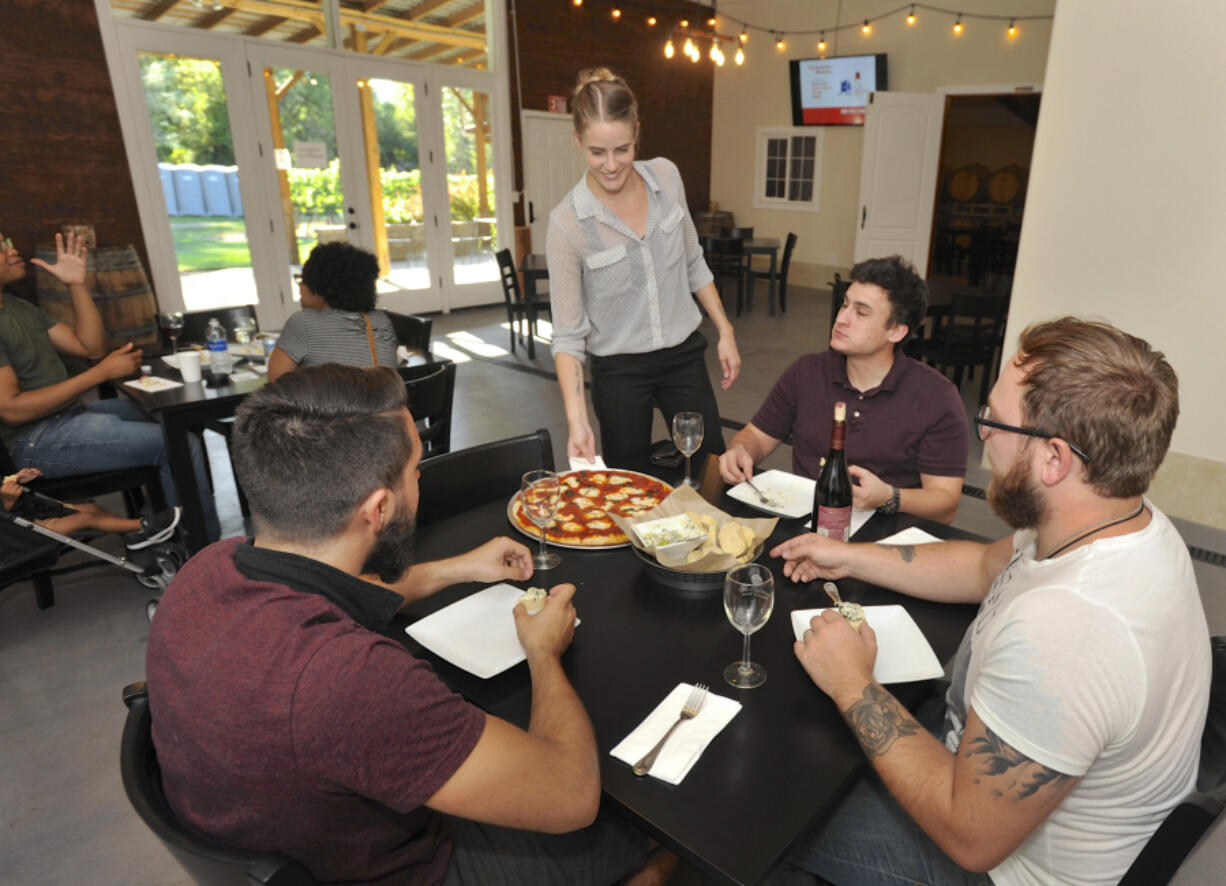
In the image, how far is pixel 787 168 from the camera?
10836 millimetres

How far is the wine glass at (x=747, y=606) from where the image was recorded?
1176mm

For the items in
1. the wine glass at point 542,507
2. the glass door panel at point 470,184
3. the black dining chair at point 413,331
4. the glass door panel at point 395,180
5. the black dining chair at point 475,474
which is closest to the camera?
the wine glass at point 542,507

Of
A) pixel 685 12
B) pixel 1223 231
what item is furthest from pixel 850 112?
pixel 1223 231

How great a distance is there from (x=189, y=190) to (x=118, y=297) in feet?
8.01

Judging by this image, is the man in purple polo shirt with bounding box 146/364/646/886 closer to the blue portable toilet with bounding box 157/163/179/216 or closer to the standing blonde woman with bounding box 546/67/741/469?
the standing blonde woman with bounding box 546/67/741/469

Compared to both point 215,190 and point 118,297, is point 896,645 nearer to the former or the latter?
point 118,297

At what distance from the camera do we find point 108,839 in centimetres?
191

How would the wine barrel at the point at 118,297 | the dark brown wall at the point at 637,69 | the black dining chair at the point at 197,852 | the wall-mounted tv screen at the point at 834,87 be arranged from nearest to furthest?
the black dining chair at the point at 197,852 < the wine barrel at the point at 118,297 < the dark brown wall at the point at 637,69 < the wall-mounted tv screen at the point at 834,87

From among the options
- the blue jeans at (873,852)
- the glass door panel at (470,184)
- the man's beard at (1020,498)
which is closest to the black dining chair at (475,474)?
the blue jeans at (873,852)

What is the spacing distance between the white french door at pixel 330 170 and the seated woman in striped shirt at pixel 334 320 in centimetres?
461

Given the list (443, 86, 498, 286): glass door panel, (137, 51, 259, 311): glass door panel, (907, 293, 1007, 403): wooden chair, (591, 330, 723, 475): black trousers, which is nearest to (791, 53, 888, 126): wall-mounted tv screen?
(443, 86, 498, 286): glass door panel

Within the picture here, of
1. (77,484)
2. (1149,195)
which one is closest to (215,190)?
(77,484)

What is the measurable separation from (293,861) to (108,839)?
1504 mm

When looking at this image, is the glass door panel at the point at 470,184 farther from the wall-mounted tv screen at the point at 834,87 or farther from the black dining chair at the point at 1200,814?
the black dining chair at the point at 1200,814
